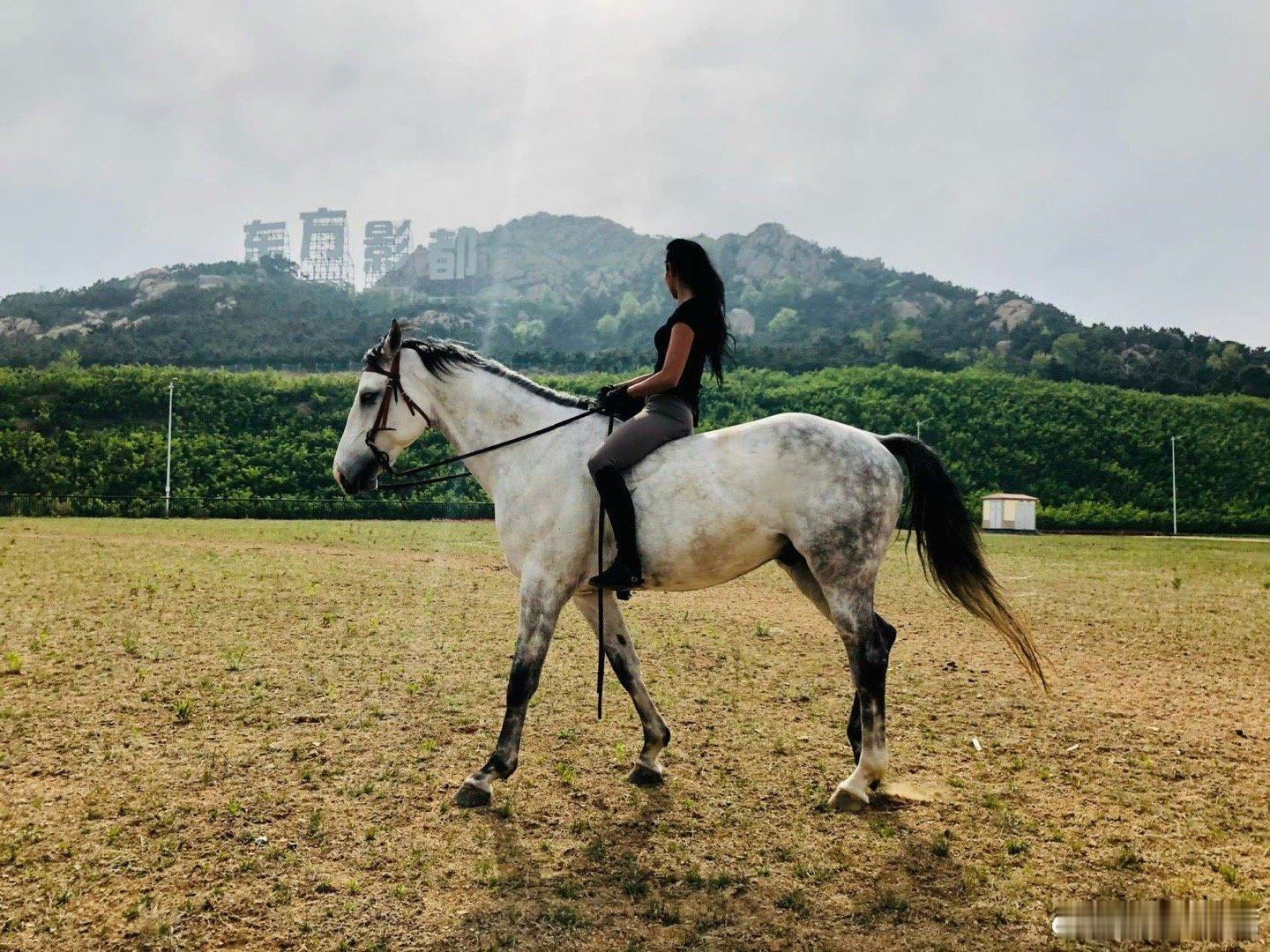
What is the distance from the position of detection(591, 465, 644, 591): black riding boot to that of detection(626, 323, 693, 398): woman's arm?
0.57 m

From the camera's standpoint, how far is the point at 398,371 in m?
5.50

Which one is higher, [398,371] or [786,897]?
[398,371]

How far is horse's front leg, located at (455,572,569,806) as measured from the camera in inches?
184

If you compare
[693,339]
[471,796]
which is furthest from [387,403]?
[471,796]

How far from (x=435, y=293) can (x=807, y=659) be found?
184 m

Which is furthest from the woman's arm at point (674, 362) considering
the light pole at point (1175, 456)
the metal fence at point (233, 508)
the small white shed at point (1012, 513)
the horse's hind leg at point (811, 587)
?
the light pole at point (1175, 456)

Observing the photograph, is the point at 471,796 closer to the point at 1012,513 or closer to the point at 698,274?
the point at 698,274

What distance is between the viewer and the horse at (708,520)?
471 centimetres

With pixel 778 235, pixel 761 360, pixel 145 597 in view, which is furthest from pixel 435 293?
pixel 145 597

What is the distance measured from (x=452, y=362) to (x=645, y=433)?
1.63 m

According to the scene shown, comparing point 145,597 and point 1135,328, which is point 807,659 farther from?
point 1135,328

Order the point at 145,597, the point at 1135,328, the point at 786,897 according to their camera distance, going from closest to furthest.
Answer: the point at 786,897
the point at 145,597
the point at 1135,328

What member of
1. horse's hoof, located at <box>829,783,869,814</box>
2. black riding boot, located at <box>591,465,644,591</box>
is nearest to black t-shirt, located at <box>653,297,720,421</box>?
black riding boot, located at <box>591,465,644,591</box>

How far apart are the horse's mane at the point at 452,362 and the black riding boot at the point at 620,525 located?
88cm
